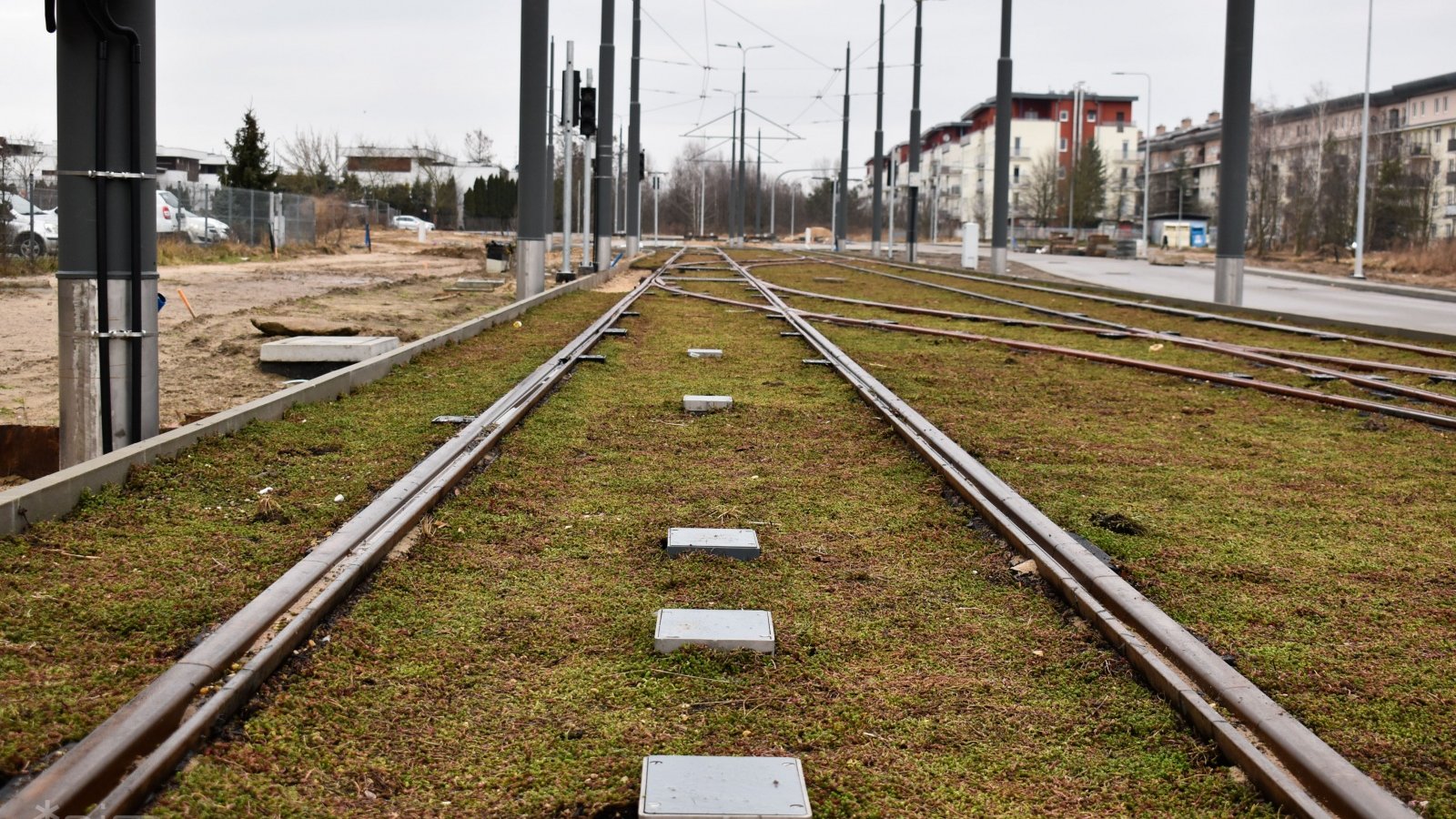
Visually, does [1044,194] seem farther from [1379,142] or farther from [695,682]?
[695,682]

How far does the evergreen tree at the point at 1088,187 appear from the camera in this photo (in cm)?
10081

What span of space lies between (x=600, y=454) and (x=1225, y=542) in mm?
3347

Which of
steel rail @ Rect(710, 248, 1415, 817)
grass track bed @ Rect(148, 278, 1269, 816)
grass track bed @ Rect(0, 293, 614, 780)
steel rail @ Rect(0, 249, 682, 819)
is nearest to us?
steel rail @ Rect(0, 249, 682, 819)

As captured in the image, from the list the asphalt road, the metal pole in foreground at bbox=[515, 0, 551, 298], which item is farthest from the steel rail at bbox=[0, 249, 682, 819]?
the metal pole in foreground at bbox=[515, 0, 551, 298]

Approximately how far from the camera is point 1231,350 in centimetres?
1344

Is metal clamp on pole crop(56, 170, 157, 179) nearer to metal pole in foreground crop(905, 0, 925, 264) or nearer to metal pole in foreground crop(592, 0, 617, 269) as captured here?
metal pole in foreground crop(592, 0, 617, 269)

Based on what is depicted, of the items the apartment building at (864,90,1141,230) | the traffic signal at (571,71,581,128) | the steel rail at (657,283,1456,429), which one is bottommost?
the steel rail at (657,283,1456,429)

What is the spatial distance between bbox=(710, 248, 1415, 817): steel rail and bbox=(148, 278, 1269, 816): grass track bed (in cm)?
8

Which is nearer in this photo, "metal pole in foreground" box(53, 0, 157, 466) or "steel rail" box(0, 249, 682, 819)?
"steel rail" box(0, 249, 682, 819)

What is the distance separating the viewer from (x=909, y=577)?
200 inches

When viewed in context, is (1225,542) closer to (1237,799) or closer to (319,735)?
(1237,799)

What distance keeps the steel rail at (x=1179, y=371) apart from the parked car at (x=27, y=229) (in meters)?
15.7

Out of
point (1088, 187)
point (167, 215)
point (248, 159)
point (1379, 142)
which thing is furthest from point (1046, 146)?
point (167, 215)

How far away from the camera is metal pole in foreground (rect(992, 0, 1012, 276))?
33.9 m
